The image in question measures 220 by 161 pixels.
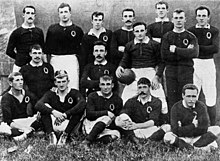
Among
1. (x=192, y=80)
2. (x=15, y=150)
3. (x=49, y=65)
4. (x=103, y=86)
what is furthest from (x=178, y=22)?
(x=15, y=150)

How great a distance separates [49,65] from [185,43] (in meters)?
2.11

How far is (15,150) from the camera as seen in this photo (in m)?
7.70

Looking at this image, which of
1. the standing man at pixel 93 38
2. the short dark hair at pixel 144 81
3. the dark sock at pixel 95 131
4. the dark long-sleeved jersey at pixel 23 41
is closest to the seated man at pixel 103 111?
the dark sock at pixel 95 131

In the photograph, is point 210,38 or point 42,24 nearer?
point 210,38

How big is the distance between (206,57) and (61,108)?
2313 mm

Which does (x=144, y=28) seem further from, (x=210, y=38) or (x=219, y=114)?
(x=219, y=114)

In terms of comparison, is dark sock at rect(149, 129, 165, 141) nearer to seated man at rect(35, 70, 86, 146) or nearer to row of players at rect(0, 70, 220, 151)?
row of players at rect(0, 70, 220, 151)

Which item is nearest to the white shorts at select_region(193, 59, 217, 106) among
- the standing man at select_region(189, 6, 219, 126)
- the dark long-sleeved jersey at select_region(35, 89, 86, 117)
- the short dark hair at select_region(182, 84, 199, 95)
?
the standing man at select_region(189, 6, 219, 126)

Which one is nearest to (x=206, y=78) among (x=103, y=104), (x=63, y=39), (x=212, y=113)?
(x=212, y=113)

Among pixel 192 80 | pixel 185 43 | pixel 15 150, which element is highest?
pixel 185 43

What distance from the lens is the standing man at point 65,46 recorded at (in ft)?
27.3

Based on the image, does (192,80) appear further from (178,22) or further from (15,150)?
(15,150)

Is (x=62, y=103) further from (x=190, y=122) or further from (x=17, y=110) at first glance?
(x=190, y=122)

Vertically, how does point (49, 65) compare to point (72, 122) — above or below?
above
